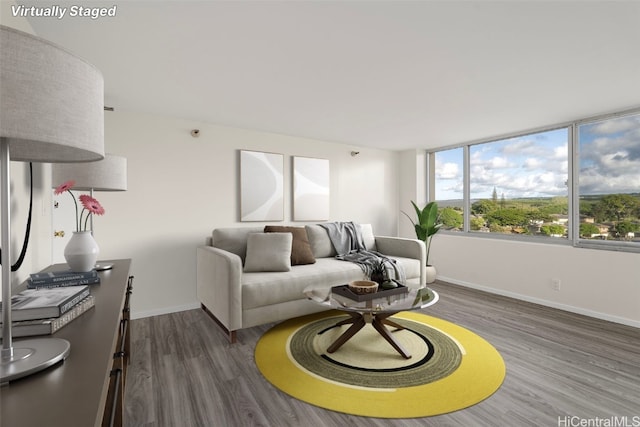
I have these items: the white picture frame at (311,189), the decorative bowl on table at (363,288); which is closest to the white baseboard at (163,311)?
the white picture frame at (311,189)

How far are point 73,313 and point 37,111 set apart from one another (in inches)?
26.6

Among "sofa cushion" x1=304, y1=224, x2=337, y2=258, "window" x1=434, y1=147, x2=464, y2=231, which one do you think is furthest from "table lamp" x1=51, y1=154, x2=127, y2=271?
"window" x1=434, y1=147, x2=464, y2=231

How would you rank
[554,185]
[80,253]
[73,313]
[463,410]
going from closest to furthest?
[73,313]
[80,253]
[463,410]
[554,185]

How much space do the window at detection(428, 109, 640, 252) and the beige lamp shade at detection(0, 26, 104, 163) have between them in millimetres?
4437

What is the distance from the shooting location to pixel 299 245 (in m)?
3.54

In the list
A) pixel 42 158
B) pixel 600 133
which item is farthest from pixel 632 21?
pixel 42 158

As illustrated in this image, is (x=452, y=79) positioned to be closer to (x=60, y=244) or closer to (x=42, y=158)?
(x=42, y=158)

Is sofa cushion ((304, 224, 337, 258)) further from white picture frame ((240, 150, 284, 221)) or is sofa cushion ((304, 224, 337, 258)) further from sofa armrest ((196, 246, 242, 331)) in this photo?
sofa armrest ((196, 246, 242, 331))

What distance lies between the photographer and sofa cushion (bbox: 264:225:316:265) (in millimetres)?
3451

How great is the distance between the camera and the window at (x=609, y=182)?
3.18 meters

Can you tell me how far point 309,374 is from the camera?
212 centimetres

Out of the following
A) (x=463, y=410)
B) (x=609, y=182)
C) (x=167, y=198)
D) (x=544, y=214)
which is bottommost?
(x=463, y=410)

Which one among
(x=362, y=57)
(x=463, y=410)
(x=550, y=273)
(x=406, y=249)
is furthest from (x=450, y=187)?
(x=463, y=410)

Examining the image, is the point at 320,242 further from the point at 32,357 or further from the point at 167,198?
the point at 32,357
